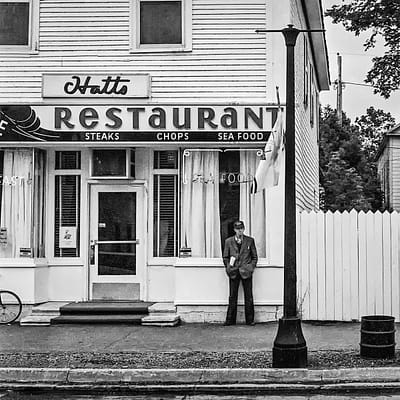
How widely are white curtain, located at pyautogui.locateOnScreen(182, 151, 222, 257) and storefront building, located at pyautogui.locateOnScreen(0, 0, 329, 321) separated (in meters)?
0.02

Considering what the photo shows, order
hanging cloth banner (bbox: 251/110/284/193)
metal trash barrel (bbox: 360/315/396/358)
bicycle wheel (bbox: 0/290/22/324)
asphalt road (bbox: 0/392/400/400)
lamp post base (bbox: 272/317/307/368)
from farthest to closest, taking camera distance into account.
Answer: bicycle wheel (bbox: 0/290/22/324)
hanging cloth banner (bbox: 251/110/284/193)
metal trash barrel (bbox: 360/315/396/358)
lamp post base (bbox: 272/317/307/368)
asphalt road (bbox: 0/392/400/400)

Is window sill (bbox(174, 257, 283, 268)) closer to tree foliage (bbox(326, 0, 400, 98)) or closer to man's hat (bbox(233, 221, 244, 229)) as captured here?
man's hat (bbox(233, 221, 244, 229))

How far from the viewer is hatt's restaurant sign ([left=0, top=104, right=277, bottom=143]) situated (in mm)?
14367

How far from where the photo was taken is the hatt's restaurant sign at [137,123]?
566 inches

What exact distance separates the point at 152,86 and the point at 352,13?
1183 centimetres

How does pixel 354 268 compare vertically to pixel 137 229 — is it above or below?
below

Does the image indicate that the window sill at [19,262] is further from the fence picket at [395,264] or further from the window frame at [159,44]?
the fence picket at [395,264]

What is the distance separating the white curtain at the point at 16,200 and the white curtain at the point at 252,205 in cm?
404

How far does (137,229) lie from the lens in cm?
1509

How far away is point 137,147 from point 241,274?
3144 millimetres

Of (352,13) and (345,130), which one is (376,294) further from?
(345,130)

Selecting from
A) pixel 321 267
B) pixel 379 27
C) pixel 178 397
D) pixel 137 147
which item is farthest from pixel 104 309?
pixel 379 27

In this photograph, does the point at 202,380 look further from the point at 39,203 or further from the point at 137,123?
the point at 39,203

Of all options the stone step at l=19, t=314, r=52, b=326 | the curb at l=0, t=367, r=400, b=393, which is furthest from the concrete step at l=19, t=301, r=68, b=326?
the curb at l=0, t=367, r=400, b=393
